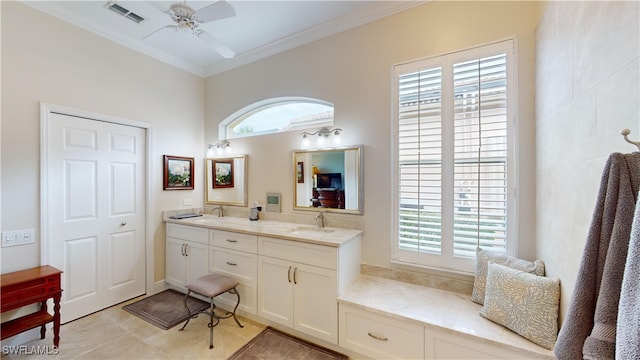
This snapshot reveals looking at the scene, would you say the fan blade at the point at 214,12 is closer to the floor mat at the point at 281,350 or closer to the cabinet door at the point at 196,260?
the cabinet door at the point at 196,260

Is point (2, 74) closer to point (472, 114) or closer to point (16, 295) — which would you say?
point (16, 295)

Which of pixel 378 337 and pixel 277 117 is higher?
pixel 277 117

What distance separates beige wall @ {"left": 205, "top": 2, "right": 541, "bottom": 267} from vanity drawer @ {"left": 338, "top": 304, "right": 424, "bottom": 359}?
625 millimetres

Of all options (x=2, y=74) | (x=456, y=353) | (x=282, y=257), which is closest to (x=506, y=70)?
(x=456, y=353)

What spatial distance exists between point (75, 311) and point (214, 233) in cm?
159

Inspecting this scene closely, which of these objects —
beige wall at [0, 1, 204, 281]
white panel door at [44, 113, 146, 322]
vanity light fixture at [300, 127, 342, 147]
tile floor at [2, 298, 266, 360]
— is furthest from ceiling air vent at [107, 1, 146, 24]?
tile floor at [2, 298, 266, 360]

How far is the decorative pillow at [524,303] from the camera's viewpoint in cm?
143

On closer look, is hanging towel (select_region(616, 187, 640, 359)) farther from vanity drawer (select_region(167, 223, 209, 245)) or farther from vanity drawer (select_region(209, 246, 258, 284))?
vanity drawer (select_region(167, 223, 209, 245))

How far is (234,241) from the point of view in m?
2.59

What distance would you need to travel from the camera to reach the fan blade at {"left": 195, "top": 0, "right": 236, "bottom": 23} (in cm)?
185

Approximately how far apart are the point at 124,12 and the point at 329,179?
8.91 ft

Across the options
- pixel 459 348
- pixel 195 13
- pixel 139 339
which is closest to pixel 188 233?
pixel 139 339

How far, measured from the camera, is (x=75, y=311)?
254 cm

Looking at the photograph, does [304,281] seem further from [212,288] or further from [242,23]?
[242,23]
